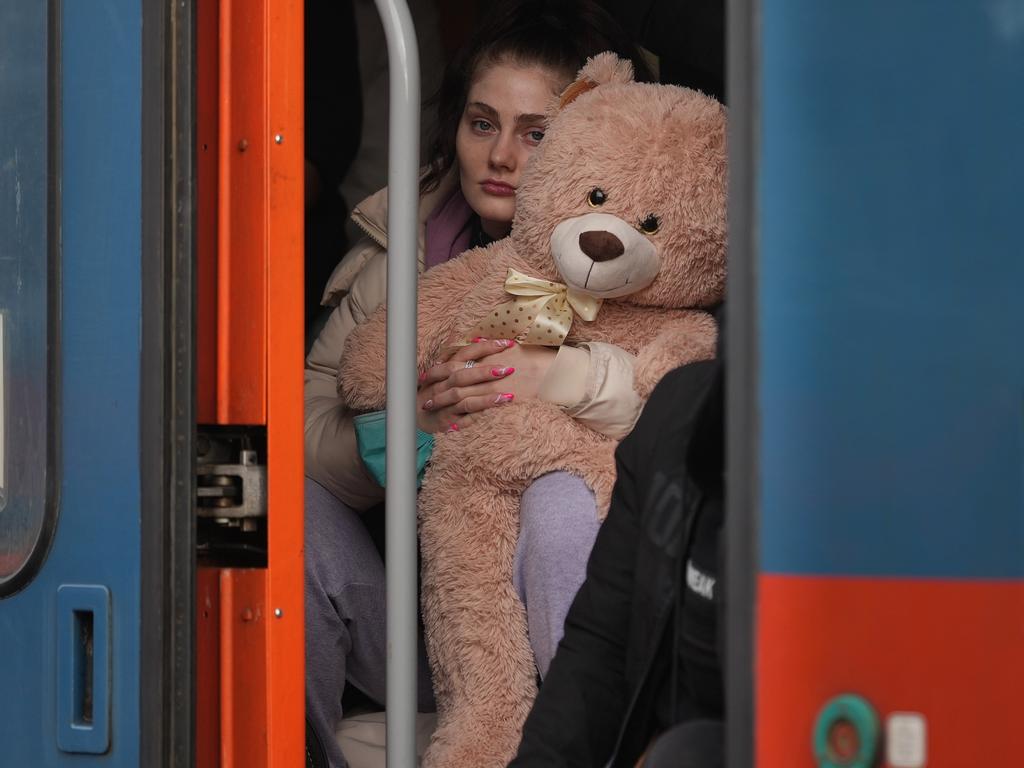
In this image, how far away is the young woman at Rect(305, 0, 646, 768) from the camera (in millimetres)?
2146

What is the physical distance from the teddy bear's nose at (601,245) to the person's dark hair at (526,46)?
1.93 ft

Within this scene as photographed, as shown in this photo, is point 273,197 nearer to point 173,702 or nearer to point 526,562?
point 173,702

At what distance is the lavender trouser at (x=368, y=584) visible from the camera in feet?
6.87

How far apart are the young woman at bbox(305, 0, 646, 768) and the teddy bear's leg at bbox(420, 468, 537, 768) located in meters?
0.04

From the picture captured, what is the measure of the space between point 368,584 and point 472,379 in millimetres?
448

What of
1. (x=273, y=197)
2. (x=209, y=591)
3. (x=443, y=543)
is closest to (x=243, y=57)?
(x=273, y=197)

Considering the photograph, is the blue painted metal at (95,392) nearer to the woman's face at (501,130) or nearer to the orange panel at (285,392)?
the orange panel at (285,392)

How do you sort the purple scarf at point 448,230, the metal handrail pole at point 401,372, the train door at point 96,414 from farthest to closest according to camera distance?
the purple scarf at point 448,230 → the metal handrail pole at point 401,372 → the train door at point 96,414

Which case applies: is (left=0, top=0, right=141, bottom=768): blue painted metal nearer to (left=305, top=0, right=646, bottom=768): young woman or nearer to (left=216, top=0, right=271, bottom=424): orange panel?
(left=216, top=0, right=271, bottom=424): orange panel

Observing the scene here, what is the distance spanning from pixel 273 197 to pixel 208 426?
291 mm

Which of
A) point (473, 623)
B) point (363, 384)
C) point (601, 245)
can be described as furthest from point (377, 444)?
point (601, 245)

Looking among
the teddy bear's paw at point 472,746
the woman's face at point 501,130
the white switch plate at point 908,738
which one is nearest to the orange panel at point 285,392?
the teddy bear's paw at point 472,746

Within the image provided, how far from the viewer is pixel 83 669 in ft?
5.17

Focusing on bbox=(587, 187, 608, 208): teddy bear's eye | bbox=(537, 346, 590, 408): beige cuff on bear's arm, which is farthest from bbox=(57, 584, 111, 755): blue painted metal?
bbox=(587, 187, 608, 208): teddy bear's eye
